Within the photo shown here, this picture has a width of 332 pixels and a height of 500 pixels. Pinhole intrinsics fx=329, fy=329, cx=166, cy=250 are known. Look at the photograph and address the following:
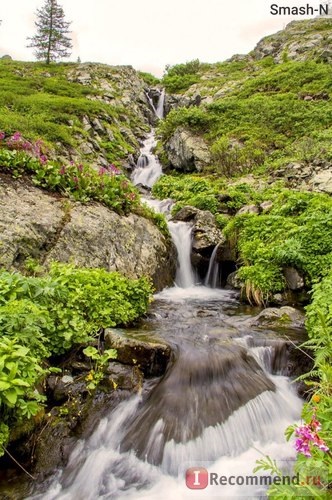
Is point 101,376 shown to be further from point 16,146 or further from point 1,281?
point 16,146

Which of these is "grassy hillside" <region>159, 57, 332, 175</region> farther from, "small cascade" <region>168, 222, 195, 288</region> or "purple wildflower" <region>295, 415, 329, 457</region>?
"purple wildflower" <region>295, 415, 329, 457</region>

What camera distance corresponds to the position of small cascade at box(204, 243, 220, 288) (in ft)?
34.4

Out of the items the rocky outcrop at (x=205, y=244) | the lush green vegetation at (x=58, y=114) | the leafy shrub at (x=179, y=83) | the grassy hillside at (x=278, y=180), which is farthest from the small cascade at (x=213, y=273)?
the leafy shrub at (x=179, y=83)

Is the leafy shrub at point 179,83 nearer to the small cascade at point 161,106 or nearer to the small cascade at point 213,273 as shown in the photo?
the small cascade at point 161,106

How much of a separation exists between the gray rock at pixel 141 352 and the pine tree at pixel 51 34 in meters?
44.3

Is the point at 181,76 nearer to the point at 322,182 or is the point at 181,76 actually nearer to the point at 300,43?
the point at 300,43

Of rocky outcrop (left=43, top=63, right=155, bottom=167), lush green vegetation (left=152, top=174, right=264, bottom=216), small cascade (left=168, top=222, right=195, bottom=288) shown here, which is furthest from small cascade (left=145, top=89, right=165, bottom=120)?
small cascade (left=168, top=222, right=195, bottom=288)

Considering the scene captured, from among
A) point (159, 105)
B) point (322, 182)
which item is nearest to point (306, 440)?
point (322, 182)

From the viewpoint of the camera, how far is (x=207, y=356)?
529cm

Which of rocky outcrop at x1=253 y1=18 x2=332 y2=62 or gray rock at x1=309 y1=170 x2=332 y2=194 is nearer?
gray rock at x1=309 y1=170 x2=332 y2=194

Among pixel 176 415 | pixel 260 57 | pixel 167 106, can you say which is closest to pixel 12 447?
pixel 176 415

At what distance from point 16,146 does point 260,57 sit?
42.5 m

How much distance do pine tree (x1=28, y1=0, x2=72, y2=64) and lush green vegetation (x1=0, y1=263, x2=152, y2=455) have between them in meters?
43.2

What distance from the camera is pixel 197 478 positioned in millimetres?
3900
